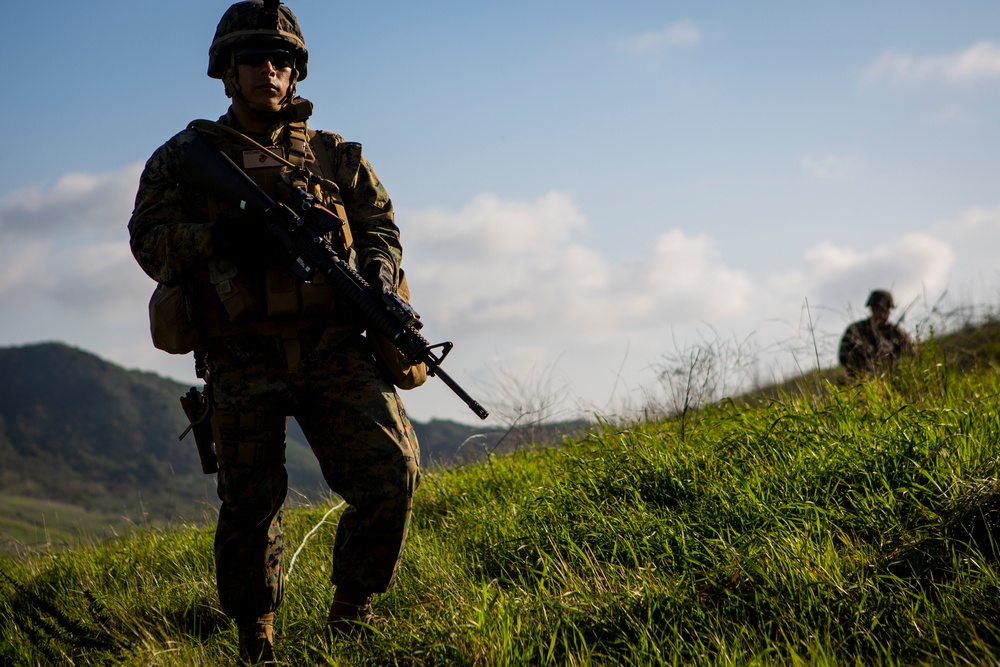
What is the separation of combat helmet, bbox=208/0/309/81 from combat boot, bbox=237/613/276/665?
2.25 metres

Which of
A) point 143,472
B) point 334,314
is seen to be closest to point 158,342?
point 334,314

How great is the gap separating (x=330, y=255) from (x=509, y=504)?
1540 millimetres

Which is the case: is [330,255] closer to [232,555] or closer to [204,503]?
[232,555]

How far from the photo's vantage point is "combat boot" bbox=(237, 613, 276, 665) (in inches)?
132

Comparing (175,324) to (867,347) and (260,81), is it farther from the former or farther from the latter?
(867,347)

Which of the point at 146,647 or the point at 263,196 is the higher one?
the point at 263,196

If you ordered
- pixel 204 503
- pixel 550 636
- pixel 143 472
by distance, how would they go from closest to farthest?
pixel 550 636
pixel 204 503
pixel 143 472

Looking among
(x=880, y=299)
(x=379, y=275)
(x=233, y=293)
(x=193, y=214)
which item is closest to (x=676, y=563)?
(x=379, y=275)

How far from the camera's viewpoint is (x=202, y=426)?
370 centimetres

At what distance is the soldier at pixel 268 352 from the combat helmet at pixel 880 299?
7.60m

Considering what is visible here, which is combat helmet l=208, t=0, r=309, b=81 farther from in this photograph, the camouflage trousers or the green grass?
the green grass

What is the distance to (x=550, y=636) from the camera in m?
2.78

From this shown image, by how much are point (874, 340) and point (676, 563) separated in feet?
21.2

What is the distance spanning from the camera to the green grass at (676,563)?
2.66 m
